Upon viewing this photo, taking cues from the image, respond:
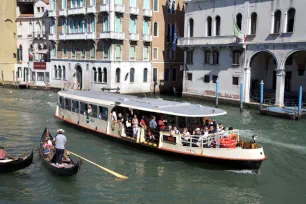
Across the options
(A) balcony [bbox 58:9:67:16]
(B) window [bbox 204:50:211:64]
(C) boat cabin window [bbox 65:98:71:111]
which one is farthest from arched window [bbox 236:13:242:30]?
(A) balcony [bbox 58:9:67:16]

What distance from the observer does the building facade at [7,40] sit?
4188 centimetres

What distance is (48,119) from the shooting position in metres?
21.4

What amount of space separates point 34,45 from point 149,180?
3319 centimetres

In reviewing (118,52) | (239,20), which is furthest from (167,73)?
(239,20)

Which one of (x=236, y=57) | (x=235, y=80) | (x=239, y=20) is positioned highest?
(x=239, y=20)

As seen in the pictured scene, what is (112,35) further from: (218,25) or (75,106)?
(75,106)

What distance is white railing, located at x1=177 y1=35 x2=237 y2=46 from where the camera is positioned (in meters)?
27.6

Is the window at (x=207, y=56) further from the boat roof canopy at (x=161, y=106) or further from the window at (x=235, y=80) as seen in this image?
the boat roof canopy at (x=161, y=106)

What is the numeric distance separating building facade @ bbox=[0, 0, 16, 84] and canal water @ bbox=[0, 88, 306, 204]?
2759 cm

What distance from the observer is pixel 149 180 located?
11703 millimetres

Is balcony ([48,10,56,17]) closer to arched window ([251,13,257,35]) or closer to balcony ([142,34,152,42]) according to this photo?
balcony ([142,34,152,42])

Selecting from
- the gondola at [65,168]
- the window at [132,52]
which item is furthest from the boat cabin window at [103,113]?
the window at [132,52]

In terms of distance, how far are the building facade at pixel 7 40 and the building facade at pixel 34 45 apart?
60 centimetres

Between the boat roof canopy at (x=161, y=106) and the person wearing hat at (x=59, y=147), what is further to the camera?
the boat roof canopy at (x=161, y=106)
